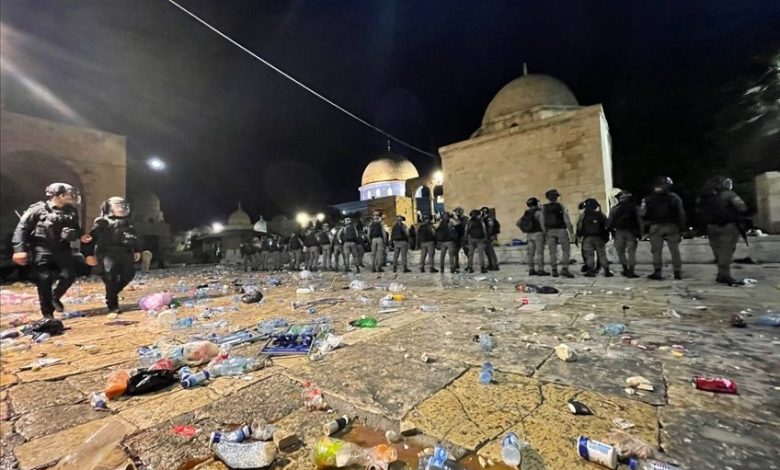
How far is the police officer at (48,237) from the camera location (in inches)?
153

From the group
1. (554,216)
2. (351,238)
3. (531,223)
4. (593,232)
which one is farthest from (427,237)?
(593,232)

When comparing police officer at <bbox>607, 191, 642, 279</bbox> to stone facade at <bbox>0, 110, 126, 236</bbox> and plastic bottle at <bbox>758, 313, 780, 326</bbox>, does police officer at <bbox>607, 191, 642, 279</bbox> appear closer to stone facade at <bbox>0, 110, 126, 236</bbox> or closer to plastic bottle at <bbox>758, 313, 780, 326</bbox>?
plastic bottle at <bbox>758, 313, 780, 326</bbox>

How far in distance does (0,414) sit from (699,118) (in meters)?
28.1

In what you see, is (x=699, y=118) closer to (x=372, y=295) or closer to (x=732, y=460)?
(x=372, y=295)

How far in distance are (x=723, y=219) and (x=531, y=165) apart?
9.42 m

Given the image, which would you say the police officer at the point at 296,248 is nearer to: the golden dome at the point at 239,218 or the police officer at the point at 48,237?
the police officer at the point at 48,237

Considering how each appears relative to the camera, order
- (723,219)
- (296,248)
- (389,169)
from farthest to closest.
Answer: (389,169) < (296,248) < (723,219)

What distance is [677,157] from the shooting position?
18750 millimetres

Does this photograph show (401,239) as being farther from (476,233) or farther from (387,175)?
(387,175)

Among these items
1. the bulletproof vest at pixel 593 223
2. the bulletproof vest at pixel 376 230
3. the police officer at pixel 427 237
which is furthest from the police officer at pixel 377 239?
the bulletproof vest at pixel 593 223

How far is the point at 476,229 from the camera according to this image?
8445 millimetres

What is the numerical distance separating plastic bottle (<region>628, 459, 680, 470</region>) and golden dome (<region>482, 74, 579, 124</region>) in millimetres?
18895

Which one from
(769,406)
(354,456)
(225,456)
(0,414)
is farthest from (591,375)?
(0,414)

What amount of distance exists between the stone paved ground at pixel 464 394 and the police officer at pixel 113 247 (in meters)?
1.92
